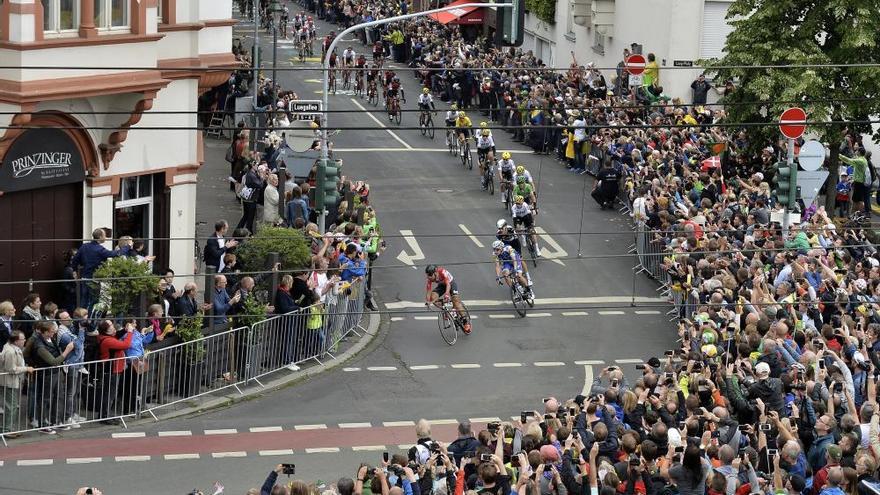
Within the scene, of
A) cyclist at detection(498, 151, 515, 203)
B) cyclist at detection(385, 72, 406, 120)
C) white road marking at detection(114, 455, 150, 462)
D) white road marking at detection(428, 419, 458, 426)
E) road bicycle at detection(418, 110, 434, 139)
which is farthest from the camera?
cyclist at detection(385, 72, 406, 120)

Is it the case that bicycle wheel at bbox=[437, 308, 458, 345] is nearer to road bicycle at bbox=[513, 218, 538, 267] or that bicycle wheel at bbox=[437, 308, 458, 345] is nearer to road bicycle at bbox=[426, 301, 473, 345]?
road bicycle at bbox=[426, 301, 473, 345]

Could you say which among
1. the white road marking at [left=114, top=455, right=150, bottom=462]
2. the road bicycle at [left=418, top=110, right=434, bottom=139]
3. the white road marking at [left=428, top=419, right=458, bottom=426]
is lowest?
the white road marking at [left=114, top=455, right=150, bottom=462]

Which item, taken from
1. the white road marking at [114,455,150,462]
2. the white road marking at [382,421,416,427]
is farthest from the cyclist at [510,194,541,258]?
the white road marking at [114,455,150,462]

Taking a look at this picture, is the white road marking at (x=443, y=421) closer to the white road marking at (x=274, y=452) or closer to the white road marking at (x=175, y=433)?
the white road marking at (x=274, y=452)

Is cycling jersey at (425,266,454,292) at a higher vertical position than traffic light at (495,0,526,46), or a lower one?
lower

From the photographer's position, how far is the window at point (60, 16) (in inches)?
1075

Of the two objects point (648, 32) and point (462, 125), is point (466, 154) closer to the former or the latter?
point (462, 125)

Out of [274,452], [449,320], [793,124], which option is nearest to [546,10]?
[449,320]

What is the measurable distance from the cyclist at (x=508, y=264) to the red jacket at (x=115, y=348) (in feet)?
29.8

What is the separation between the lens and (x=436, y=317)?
31609 mm

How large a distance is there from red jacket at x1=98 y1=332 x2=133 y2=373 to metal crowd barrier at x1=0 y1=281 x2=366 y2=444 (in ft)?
0.10

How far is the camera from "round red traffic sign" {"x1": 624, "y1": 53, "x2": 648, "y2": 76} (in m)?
43.2

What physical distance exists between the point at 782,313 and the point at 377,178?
20.8 m

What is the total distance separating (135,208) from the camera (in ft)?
102
